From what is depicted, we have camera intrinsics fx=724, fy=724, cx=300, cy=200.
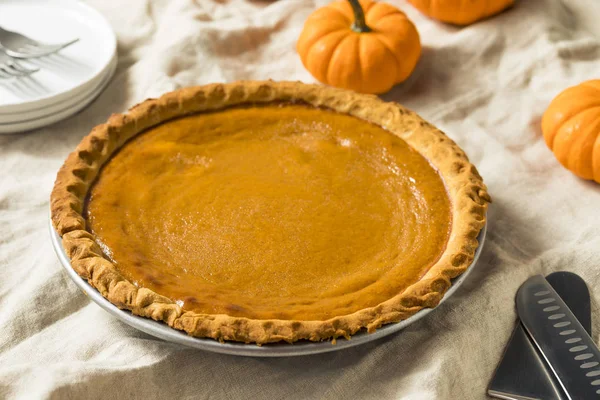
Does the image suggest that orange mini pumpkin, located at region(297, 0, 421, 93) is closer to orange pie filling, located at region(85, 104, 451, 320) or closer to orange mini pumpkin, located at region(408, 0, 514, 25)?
orange mini pumpkin, located at region(408, 0, 514, 25)

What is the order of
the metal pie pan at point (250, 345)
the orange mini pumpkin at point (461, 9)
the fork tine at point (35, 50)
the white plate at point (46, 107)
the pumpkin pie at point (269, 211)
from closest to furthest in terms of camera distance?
1. the metal pie pan at point (250, 345)
2. the pumpkin pie at point (269, 211)
3. the white plate at point (46, 107)
4. the fork tine at point (35, 50)
5. the orange mini pumpkin at point (461, 9)

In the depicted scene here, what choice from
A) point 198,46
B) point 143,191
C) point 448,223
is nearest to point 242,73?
point 198,46

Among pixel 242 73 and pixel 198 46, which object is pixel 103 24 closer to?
pixel 198 46

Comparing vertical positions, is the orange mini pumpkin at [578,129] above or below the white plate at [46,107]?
above

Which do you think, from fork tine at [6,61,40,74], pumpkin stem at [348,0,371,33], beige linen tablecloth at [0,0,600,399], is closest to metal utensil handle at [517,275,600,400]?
beige linen tablecloth at [0,0,600,399]

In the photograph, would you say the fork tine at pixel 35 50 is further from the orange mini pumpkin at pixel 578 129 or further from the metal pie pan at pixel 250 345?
the orange mini pumpkin at pixel 578 129

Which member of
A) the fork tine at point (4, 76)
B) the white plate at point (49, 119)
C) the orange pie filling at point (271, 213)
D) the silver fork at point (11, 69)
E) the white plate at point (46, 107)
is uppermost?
the orange pie filling at point (271, 213)

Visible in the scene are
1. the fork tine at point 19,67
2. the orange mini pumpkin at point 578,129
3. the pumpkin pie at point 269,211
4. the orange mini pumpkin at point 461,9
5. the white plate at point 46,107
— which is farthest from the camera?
the orange mini pumpkin at point 461,9

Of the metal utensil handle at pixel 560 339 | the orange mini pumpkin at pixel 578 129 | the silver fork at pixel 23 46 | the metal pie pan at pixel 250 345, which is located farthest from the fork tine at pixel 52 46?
the metal utensil handle at pixel 560 339
